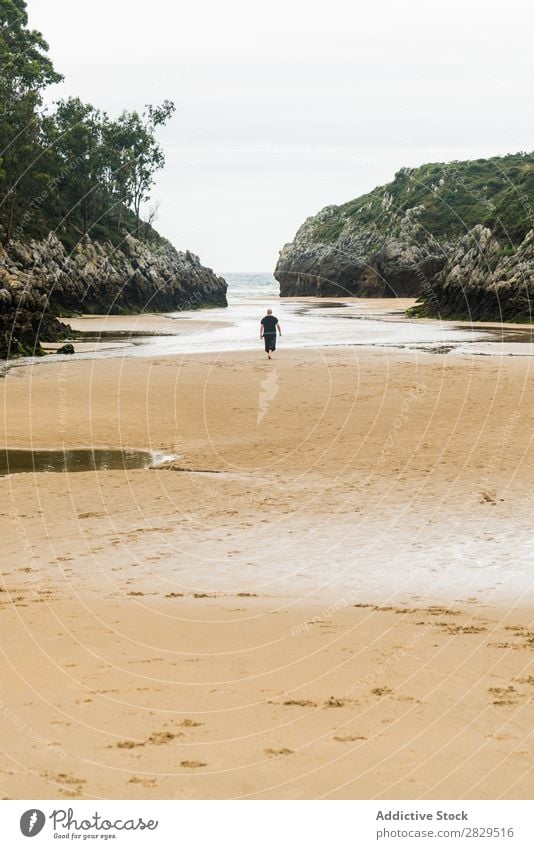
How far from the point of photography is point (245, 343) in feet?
148

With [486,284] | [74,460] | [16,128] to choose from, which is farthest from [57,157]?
[74,460]

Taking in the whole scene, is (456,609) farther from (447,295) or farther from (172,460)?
(447,295)

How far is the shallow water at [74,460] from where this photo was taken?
59.8 ft

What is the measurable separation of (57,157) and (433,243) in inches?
1839

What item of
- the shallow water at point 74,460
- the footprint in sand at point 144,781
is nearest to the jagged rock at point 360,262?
the shallow water at point 74,460

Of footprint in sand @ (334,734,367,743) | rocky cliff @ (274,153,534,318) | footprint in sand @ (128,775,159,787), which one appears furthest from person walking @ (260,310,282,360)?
footprint in sand @ (128,775,159,787)

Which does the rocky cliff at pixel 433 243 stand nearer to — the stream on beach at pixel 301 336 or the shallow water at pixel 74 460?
the stream on beach at pixel 301 336

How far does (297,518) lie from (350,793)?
8.79m

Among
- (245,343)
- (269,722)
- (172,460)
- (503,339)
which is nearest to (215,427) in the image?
(172,460)

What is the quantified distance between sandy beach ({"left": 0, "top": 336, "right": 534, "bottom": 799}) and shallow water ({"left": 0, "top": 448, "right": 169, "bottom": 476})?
570mm

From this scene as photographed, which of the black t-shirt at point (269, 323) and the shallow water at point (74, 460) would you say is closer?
the shallow water at point (74, 460)

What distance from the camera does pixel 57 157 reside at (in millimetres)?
86438

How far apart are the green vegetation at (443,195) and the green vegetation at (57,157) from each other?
3548 cm

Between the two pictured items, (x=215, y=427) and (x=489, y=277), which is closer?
(x=215, y=427)
